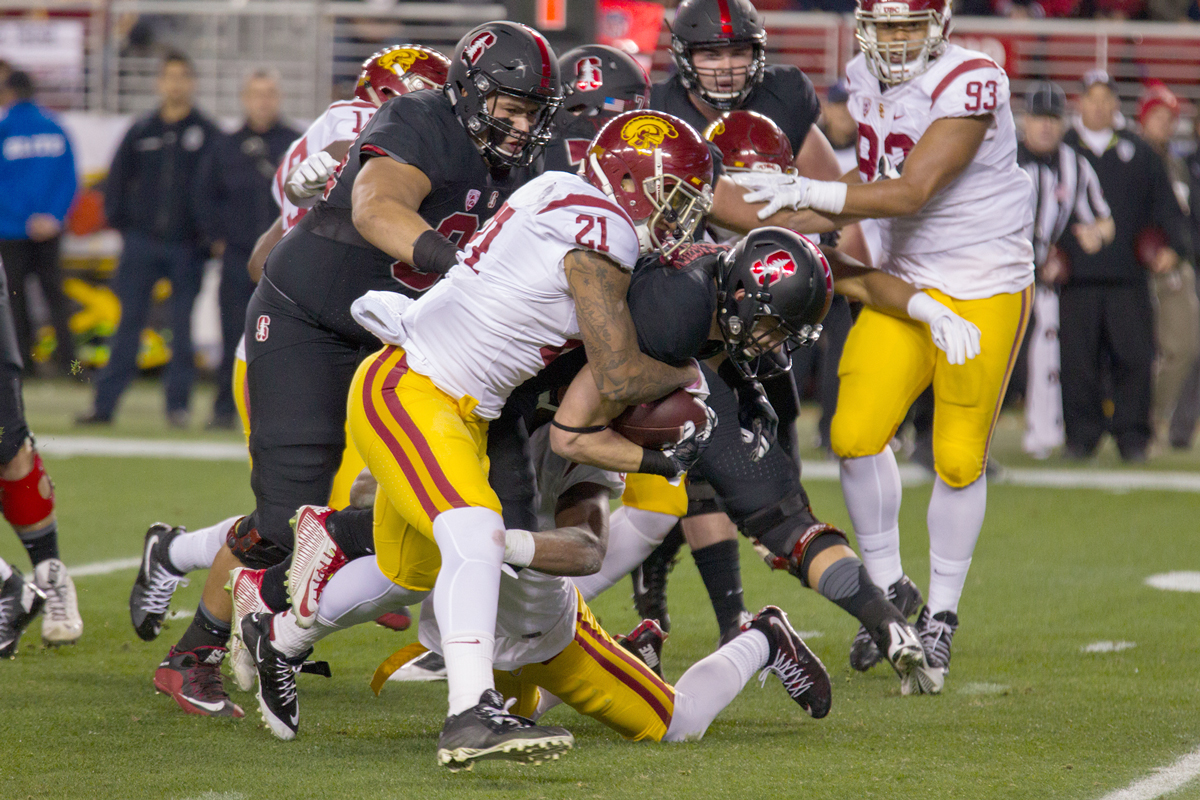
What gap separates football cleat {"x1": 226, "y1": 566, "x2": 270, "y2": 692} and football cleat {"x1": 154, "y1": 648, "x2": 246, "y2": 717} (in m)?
Answer: 0.06

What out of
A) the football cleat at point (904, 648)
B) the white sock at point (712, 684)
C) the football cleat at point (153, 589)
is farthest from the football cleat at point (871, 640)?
the football cleat at point (153, 589)

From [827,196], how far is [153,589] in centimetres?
208

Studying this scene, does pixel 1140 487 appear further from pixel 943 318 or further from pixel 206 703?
pixel 206 703

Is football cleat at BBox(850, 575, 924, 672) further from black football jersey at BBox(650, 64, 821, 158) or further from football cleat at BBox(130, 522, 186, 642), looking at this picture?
football cleat at BBox(130, 522, 186, 642)

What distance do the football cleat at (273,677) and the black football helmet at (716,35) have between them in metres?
2.00

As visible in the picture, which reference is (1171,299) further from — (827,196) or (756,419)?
(756,419)

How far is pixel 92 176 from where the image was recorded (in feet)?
37.7

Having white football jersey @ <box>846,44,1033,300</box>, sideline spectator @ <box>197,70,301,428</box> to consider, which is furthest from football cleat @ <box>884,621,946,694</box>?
sideline spectator @ <box>197,70,301,428</box>

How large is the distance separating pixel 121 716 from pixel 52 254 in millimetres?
7540

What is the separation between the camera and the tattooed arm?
296 centimetres

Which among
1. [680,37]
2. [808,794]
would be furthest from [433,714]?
[680,37]

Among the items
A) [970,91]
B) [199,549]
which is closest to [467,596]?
[199,549]

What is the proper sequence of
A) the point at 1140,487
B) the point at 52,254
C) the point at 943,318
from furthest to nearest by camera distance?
the point at 52,254 → the point at 1140,487 → the point at 943,318

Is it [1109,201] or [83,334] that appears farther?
[83,334]
